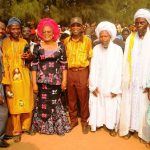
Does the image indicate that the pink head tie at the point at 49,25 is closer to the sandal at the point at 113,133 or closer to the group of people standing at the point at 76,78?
the group of people standing at the point at 76,78

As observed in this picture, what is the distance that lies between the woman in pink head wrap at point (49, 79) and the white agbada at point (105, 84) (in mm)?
519

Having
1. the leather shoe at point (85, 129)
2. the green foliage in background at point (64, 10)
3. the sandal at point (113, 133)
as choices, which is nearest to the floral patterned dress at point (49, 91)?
the leather shoe at point (85, 129)

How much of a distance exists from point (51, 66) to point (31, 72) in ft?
1.39

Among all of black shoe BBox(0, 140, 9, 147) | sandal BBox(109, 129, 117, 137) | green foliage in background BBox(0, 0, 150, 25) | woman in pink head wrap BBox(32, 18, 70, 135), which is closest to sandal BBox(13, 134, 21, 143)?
black shoe BBox(0, 140, 9, 147)

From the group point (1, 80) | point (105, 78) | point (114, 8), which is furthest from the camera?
point (114, 8)

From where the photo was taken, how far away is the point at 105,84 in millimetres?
6141

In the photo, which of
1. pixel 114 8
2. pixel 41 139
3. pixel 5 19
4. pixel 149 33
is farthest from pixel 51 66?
pixel 114 8

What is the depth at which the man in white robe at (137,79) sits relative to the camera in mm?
5719

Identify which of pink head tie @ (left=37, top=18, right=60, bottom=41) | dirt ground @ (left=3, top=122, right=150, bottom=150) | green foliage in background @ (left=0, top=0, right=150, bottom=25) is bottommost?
dirt ground @ (left=3, top=122, right=150, bottom=150)

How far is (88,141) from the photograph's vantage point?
6.04m

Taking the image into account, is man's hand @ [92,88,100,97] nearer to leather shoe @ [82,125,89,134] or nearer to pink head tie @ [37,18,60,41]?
leather shoe @ [82,125,89,134]

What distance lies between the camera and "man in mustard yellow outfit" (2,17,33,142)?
5.82m

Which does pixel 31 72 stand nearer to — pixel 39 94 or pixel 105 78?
pixel 39 94

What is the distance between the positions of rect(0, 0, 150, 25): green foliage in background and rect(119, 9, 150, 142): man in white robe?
498 inches
